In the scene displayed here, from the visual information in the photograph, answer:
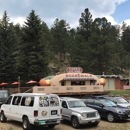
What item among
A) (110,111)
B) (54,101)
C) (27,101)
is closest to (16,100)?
(27,101)

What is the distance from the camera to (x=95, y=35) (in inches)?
2265

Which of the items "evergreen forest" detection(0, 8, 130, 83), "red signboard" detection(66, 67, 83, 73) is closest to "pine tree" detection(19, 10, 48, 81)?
"evergreen forest" detection(0, 8, 130, 83)

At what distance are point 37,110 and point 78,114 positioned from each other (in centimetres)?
284

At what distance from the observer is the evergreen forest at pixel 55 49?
4094cm

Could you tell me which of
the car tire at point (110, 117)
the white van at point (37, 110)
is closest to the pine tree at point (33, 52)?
the car tire at point (110, 117)

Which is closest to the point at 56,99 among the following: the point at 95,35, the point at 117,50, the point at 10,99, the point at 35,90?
the point at 10,99

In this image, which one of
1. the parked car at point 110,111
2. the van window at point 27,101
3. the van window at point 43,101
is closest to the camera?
the van window at point 43,101

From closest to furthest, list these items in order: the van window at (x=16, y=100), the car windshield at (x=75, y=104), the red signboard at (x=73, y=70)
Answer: the van window at (x=16, y=100) < the car windshield at (x=75, y=104) < the red signboard at (x=73, y=70)

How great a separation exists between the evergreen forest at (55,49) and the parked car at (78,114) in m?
26.4

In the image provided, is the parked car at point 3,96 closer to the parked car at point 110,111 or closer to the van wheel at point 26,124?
the parked car at point 110,111

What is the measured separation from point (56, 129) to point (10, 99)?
339 cm

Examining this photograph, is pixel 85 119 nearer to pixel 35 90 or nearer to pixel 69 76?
pixel 35 90

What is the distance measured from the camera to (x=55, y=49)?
8194cm

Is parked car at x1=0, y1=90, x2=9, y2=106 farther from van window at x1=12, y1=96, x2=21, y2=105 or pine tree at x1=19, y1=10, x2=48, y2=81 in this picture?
pine tree at x1=19, y1=10, x2=48, y2=81
